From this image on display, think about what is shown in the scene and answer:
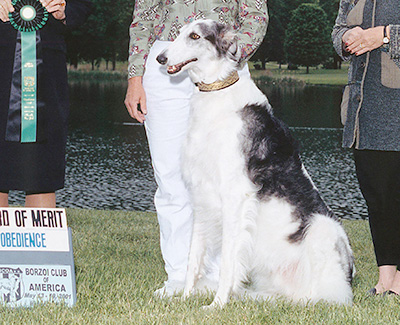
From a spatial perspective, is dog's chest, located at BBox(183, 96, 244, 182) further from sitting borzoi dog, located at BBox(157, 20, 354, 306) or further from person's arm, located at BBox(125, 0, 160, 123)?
person's arm, located at BBox(125, 0, 160, 123)

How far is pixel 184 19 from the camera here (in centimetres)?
399

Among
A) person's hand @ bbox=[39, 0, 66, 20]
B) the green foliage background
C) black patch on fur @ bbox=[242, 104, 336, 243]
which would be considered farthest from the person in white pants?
the green foliage background

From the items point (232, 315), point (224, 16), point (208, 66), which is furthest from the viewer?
point (224, 16)

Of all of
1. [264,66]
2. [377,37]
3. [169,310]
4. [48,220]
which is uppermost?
[377,37]

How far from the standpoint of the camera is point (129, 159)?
1541 cm

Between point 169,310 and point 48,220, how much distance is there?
2.87 ft

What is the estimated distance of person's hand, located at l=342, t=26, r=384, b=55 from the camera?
3789 mm

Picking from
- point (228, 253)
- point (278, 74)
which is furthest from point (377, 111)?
point (278, 74)

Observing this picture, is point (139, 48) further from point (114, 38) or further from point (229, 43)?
point (114, 38)

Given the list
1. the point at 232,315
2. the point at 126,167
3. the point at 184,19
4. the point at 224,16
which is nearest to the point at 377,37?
the point at 224,16

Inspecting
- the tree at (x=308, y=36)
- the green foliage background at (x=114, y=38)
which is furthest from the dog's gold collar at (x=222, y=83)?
the tree at (x=308, y=36)

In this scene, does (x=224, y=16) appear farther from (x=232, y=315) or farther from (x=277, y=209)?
(x=232, y=315)

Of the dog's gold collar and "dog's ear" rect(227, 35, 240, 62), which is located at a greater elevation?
"dog's ear" rect(227, 35, 240, 62)

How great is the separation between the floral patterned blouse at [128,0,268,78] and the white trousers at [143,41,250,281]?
98mm
